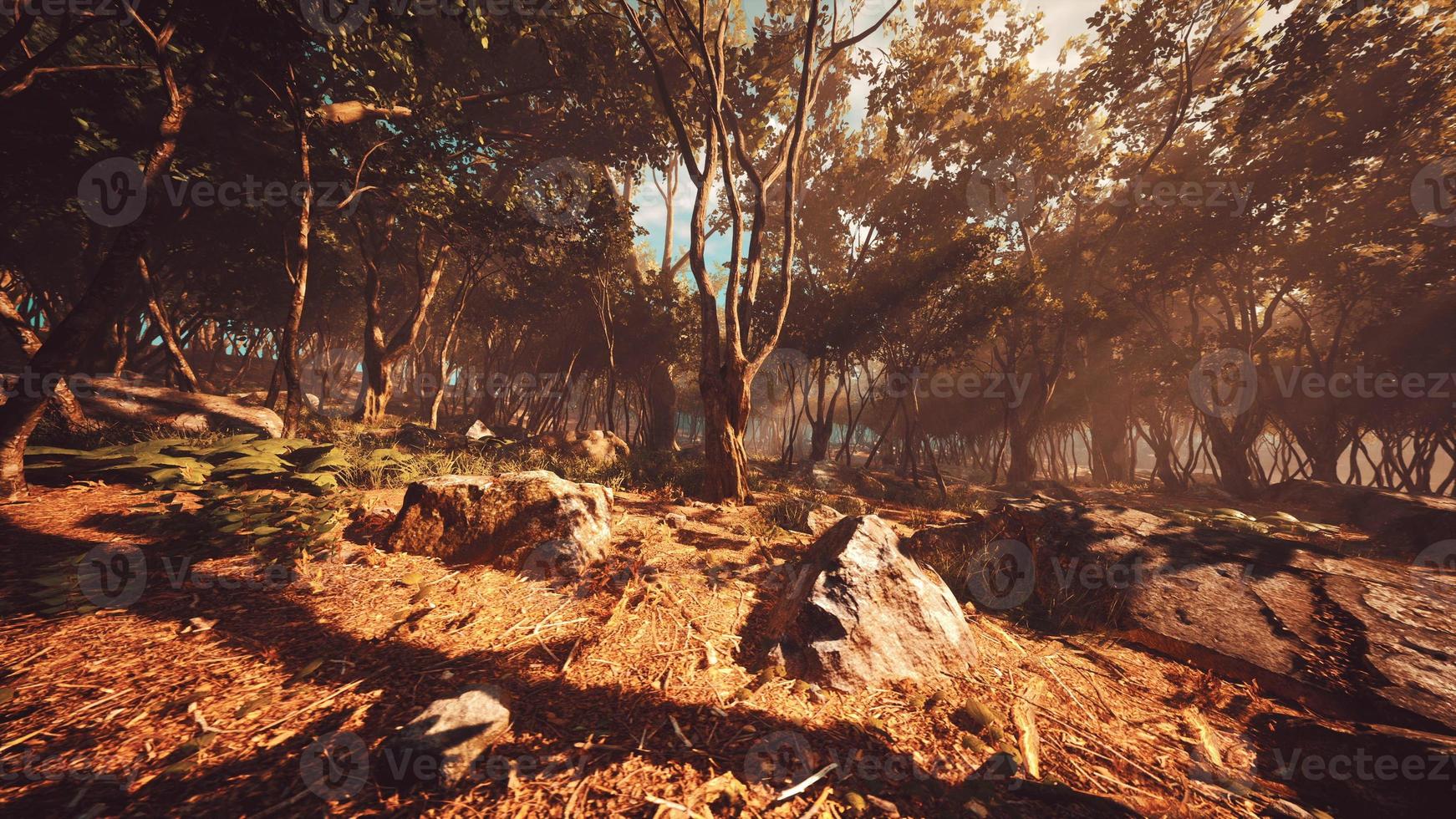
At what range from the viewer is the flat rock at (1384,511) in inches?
360

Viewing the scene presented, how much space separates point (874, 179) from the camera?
55.6 ft

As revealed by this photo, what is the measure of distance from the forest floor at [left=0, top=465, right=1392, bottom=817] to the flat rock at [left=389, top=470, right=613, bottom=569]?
1.04 feet

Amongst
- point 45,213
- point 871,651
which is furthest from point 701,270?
point 45,213

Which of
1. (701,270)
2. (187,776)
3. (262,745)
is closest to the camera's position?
(187,776)

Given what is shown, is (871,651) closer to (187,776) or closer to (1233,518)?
(187,776)

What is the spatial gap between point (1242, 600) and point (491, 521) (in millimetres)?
6980

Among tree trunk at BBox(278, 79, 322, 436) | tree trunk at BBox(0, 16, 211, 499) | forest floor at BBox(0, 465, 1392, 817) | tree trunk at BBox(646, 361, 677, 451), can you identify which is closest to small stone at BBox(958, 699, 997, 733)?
forest floor at BBox(0, 465, 1392, 817)

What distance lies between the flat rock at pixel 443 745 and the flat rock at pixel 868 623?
6.11ft

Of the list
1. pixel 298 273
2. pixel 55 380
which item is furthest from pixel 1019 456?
pixel 55 380

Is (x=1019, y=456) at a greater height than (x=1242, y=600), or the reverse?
(x=1019, y=456)

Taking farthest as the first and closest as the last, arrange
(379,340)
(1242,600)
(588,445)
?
(379,340)
(588,445)
(1242,600)

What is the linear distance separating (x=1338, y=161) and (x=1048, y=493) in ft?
39.8

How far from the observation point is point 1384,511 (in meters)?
11.0

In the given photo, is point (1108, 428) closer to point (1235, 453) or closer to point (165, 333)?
point (1235, 453)
